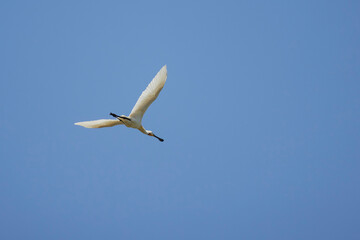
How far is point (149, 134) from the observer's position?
2191 cm

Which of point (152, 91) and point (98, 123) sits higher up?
point (152, 91)

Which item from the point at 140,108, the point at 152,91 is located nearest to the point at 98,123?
the point at 140,108

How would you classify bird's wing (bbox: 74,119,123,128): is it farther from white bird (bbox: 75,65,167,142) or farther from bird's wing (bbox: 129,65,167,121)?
bird's wing (bbox: 129,65,167,121)

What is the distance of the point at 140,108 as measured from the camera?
18906 mm

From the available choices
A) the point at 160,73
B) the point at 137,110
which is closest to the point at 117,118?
the point at 137,110

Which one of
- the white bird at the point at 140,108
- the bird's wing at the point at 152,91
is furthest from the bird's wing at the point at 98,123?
the bird's wing at the point at 152,91

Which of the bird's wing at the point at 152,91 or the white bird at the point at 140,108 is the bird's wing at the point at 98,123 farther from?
the bird's wing at the point at 152,91

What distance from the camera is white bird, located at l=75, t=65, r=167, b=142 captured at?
1836cm

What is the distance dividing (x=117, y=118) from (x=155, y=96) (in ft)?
5.74

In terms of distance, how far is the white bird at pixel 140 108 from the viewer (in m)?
18.4

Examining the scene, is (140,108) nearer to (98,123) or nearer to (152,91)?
(152,91)

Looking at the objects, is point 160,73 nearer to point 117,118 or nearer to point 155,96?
point 155,96

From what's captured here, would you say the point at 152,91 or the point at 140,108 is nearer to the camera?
the point at 152,91

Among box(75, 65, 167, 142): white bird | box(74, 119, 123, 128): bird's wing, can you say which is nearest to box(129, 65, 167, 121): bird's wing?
box(75, 65, 167, 142): white bird
